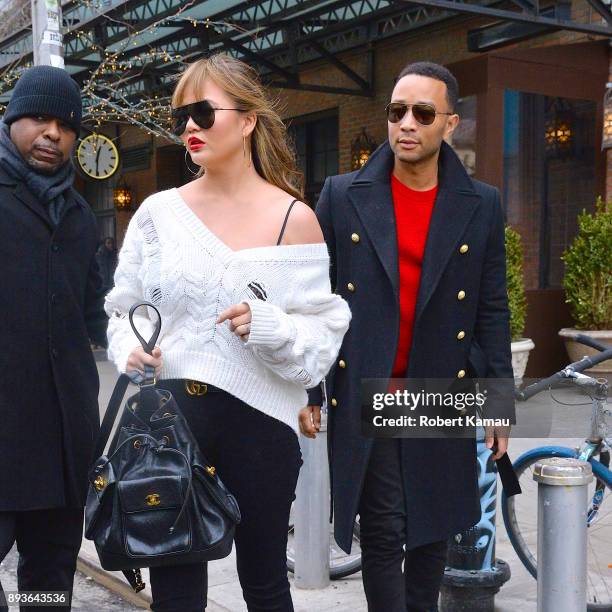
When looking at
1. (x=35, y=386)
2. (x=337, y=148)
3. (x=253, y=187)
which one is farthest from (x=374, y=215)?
(x=337, y=148)

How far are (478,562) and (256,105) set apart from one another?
6.72 feet

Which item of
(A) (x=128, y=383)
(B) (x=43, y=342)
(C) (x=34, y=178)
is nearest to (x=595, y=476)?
(A) (x=128, y=383)

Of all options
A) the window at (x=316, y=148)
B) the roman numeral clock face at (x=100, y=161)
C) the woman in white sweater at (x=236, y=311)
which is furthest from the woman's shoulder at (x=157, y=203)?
the window at (x=316, y=148)

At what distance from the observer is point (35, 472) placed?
8.96ft

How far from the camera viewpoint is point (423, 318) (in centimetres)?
294

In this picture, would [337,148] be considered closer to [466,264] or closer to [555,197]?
[555,197]

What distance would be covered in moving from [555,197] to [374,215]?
7.59m

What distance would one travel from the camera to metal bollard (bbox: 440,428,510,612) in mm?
3502

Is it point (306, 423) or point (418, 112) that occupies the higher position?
point (418, 112)

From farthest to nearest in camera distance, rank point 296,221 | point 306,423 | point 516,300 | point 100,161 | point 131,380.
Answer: point 100,161, point 516,300, point 306,423, point 296,221, point 131,380

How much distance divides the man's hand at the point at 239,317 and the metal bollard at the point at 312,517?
1.76 m

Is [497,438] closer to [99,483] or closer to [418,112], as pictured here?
[418,112]

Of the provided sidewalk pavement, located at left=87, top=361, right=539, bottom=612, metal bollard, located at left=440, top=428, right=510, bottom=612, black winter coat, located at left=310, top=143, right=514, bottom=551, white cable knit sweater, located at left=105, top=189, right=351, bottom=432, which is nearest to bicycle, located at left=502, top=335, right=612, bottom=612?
sidewalk pavement, located at left=87, top=361, right=539, bottom=612

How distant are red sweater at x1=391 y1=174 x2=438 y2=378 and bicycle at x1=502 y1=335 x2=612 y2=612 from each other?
29.9 inches
